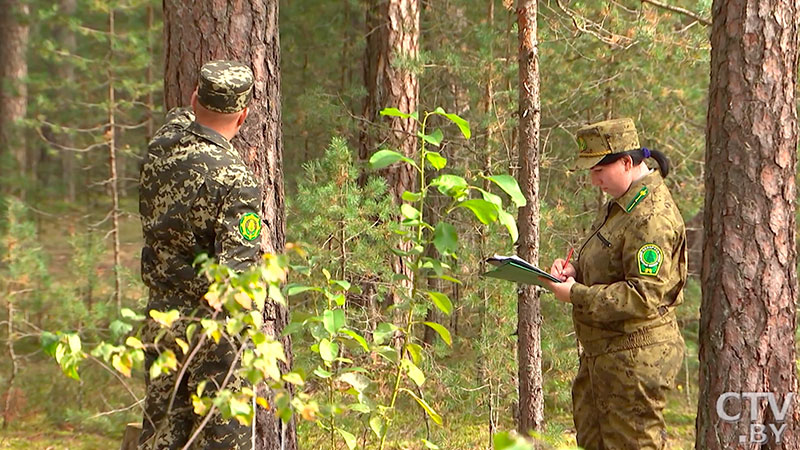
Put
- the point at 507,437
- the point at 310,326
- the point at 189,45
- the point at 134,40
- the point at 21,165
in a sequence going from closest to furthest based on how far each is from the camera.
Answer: the point at 507,437 → the point at 310,326 → the point at 189,45 → the point at 134,40 → the point at 21,165

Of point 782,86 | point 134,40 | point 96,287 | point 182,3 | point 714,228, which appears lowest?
point 96,287

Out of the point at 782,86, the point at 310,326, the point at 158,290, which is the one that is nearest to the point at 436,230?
the point at 310,326

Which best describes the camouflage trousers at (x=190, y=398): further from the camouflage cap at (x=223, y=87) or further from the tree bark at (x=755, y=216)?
the tree bark at (x=755, y=216)

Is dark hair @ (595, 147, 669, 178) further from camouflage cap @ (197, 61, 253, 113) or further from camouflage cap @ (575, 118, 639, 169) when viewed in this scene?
camouflage cap @ (197, 61, 253, 113)

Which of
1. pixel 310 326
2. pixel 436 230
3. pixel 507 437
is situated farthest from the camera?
pixel 310 326

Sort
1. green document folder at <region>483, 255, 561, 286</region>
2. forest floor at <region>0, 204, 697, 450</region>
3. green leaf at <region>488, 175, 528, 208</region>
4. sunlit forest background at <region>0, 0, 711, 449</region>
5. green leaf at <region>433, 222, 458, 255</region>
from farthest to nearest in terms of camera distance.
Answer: forest floor at <region>0, 204, 697, 450</region>
sunlit forest background at <region>0, 0, 711, 449</region>
green document folder at <region>483, 255, 561, 286</region>
green leaf at <region>433, 222, 458, 255</region>
green leaf at <region>488, 175, 528, 208</region>

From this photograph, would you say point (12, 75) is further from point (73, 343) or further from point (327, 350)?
point (73, 343)

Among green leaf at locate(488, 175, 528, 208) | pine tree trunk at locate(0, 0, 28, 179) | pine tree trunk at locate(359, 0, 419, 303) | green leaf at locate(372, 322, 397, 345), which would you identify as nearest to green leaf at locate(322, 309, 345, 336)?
green leaf at locate(372, 322, 397, 345)

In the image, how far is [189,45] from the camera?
150 inches

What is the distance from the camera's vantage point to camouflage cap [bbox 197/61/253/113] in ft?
10.5

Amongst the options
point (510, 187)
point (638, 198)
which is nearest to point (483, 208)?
point (510, 187)

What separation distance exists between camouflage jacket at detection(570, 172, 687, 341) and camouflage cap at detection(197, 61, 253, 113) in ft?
6.13

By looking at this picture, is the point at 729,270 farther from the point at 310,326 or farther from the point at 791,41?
the point at 310,326

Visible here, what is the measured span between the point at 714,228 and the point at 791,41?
1030 mm
